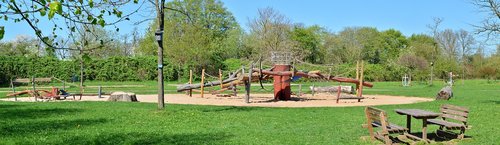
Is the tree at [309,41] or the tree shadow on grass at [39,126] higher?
the tree at [309,41]

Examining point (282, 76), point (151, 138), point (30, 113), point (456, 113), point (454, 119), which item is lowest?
point (151, 138)

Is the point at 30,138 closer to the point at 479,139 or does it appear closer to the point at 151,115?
the point at 151,115

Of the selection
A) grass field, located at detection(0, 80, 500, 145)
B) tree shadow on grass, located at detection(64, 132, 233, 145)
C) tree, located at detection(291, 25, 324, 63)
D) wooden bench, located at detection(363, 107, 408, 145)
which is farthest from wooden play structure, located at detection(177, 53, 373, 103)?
tree, located at detection(291, 25, 324, 63)

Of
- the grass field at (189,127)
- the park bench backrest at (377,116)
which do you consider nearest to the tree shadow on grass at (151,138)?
the grass field at (189,127)

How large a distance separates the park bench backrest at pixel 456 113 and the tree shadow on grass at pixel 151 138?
4.33 metres

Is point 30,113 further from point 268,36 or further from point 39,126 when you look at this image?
point 268,36

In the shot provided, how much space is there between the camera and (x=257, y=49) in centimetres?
5544

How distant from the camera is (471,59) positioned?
2854 inches

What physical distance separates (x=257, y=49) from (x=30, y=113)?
4168 cm

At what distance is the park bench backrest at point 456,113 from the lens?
10.0 metres

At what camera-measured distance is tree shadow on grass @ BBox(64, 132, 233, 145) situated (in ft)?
30.2

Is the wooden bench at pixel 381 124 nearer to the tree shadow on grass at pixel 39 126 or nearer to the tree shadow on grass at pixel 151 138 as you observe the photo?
the tree shadow on grass at pixel 151 138

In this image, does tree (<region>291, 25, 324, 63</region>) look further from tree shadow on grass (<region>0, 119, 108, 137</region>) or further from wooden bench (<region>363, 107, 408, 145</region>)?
wooden bench (<region>363, 107, 408, 145</region>)

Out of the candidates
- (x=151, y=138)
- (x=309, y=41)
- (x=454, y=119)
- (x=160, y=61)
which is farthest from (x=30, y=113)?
(x=309, y=41)
